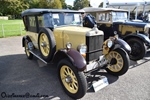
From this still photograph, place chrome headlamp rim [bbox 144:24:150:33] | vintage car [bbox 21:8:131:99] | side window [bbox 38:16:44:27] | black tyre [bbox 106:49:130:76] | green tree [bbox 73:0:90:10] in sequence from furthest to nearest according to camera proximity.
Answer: green tree [bbox 73:0:90:10] < chrome headlamp rim [bbox 144:24:150:33] < side window [bbox 38:16:44:27] < black tyre [bbox 106:49:130:76] < vintage car [bbox 21:8:131:99]

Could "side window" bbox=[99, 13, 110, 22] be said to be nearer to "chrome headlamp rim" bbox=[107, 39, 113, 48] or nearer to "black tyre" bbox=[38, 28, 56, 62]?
"chrome headlamp rim" bbox=[107, 39, 113, 48]

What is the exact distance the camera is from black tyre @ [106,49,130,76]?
3439 millimetres

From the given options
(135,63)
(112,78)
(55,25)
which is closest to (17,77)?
(55,25)

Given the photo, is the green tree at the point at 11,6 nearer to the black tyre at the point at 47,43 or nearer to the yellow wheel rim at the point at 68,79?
the black tyre at the point at 47,43

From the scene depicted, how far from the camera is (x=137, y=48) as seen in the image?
498cm

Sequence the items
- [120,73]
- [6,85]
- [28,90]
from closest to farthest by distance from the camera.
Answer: [28,90]
[6,85]
[120,73]

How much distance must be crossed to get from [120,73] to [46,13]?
8.77ft

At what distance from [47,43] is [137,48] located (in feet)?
11.4

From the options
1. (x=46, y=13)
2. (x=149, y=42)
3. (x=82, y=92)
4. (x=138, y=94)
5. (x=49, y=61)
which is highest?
(x=46, y=13)

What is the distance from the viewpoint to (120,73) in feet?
11.7

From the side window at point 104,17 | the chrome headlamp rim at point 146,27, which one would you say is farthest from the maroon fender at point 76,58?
the side window at point 104,17

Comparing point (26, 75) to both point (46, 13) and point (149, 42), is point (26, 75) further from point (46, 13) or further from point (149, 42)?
point (149, 42)

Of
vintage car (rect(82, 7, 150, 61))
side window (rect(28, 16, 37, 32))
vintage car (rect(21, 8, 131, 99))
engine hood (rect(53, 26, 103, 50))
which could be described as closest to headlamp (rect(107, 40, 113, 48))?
vintage car (rect(21, 8, 131, 99))

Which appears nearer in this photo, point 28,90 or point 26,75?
point 28,90
